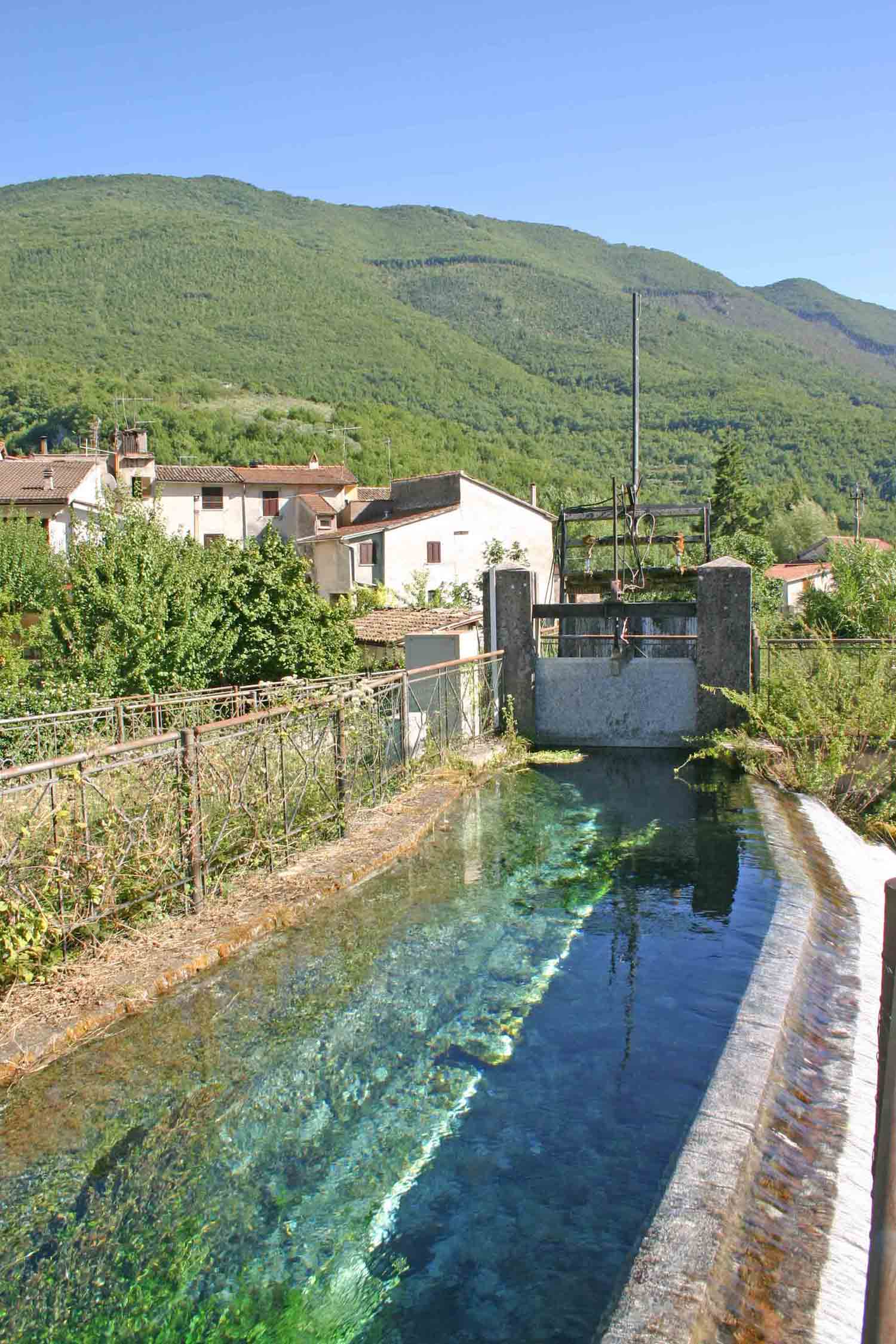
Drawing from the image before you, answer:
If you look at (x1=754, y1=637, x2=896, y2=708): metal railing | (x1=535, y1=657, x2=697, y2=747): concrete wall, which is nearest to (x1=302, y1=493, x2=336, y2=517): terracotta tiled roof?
(x1=535, y1=657, x2=697, y2=747): concrete wall

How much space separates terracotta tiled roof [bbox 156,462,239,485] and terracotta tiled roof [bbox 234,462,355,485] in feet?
1.66

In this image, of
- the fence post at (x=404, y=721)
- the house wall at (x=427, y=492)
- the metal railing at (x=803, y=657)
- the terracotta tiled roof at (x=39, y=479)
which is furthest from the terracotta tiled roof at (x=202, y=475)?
the fence post at (x=404, y=721)

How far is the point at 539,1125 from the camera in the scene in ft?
16.1

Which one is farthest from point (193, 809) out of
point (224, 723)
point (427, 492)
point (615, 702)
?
point (427, 492)

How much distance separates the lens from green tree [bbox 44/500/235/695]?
17578mm

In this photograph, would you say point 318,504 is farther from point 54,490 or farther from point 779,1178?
point 779,1178

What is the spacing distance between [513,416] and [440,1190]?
9732cm

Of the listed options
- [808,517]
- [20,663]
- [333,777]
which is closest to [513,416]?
[808,517]

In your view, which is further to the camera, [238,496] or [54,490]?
[238,496]

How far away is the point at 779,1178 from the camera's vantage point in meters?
4.20

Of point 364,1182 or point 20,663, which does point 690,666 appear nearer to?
point 364,1182

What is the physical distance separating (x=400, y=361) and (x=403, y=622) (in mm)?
90702

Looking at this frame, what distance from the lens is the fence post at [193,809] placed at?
22.3ft

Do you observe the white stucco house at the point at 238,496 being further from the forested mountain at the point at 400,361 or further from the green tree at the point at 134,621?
the green tree at the point at 134,621
